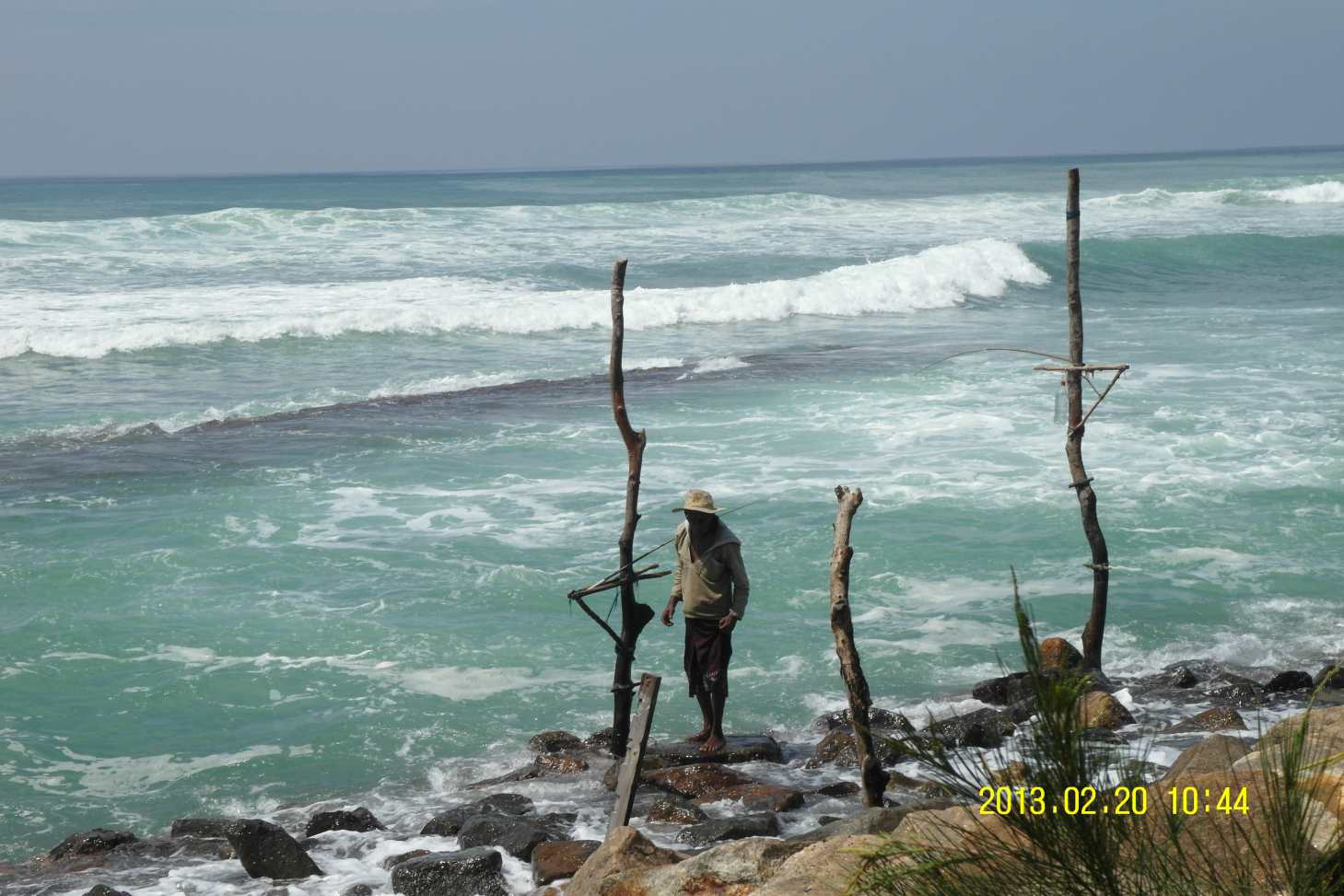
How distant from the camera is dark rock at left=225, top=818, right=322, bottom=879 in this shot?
6844mm

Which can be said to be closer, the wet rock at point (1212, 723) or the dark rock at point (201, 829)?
the dark rock at point (201, 829)

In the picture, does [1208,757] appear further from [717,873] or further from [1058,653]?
[1058,653]

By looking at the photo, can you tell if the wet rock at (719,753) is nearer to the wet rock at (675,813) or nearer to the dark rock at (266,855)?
the wet rock at (675,813)

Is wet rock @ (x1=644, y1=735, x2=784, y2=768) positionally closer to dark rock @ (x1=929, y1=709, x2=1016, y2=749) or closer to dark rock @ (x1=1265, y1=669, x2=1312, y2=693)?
dark rock @ (x1=929, y1=709, x2=1016, y2=749)

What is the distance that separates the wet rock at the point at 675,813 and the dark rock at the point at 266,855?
1.77 meters

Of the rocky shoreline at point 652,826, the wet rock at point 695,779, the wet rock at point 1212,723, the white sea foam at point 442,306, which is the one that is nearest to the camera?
the rocky shoreline at point 652,826

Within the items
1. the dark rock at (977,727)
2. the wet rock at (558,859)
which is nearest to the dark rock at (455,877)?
the wet rock at (558,859)

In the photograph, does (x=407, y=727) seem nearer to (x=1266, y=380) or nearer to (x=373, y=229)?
(x=1266, y=380)

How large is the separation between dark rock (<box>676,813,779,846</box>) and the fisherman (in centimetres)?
116

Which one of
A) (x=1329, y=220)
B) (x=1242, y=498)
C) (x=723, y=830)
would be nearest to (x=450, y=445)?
(x=1242, y=498)

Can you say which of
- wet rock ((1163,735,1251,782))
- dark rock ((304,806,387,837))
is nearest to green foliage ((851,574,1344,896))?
wet rock ((1163,735,1251,782))

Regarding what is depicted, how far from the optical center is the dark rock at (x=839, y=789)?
7727 millimetres

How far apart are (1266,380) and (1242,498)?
6.55 meters

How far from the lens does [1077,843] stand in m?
3.28
